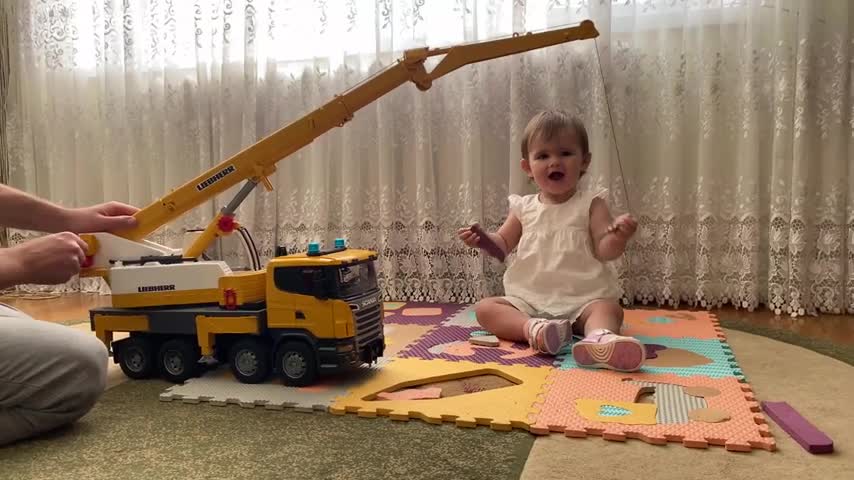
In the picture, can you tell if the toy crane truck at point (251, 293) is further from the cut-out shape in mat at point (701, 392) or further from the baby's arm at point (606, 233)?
the cut-out shape in mat at point (701, 392)

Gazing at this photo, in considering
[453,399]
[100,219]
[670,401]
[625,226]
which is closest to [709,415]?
[670,401]

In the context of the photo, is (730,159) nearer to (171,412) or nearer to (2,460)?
(171,412)

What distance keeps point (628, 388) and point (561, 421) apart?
203 mm

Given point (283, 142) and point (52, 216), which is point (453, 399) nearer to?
point (283, 142)

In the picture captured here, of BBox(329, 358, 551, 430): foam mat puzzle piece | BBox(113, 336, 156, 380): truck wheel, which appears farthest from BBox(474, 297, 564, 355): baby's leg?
BBox(113, 336, 156, 380): truck wheel

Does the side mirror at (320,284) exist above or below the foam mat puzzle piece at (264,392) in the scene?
above

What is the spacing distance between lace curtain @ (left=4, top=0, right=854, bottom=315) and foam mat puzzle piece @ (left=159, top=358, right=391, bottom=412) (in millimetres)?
859

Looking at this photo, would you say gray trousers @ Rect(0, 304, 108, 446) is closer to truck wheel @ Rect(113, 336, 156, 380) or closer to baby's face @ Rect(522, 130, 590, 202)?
truck wheel @ Rect(113, 336, 156, 380)

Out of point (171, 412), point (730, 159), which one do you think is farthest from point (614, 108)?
point (171, 412)

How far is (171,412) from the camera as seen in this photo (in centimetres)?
107

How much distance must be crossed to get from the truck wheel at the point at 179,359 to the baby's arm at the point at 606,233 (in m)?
0.86

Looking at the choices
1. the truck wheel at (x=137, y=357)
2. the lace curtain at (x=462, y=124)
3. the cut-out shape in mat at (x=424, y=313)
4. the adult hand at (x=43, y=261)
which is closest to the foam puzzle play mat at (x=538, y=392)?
the truck wheel at (x=137, y=357)

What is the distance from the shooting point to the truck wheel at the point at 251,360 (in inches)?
47.1

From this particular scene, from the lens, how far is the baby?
1500mm
